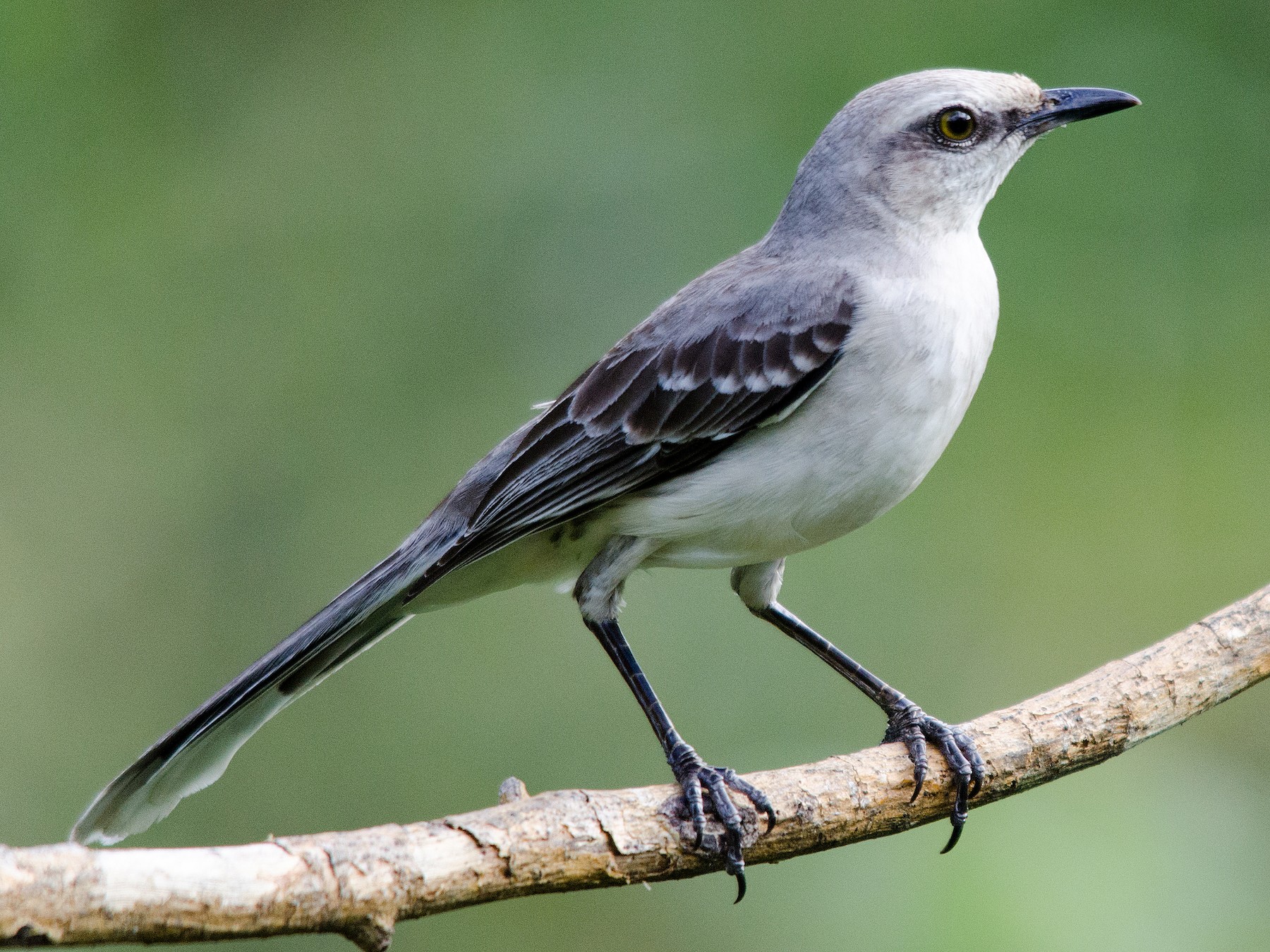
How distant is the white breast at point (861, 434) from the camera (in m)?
4.21

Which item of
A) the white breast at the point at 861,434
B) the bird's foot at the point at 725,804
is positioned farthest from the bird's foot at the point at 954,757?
the white breast at the point at 861,434

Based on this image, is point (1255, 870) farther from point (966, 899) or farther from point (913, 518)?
point (913, 518)

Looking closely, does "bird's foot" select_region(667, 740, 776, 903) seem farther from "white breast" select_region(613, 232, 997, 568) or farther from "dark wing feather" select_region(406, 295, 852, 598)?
"dark wing feather" select_region(406, 295, 852, 598)

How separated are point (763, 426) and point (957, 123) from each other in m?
1.37

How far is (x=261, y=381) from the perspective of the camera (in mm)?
7324

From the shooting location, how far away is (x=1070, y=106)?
4.77 meters

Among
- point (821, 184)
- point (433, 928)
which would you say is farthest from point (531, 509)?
point (433, 928)

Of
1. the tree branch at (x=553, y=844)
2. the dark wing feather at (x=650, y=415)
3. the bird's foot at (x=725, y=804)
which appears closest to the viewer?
the tree branch at (x=553, y=844)

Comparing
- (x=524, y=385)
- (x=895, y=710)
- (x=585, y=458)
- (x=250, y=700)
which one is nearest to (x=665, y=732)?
(x=895, y=710)

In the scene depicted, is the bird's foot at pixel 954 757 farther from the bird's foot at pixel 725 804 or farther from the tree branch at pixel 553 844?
the bird's foot at pixel 725 804

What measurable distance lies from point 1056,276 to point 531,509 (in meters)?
3.41

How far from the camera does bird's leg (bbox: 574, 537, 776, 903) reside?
3.73 m

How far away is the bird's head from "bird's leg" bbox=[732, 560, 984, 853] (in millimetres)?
1486

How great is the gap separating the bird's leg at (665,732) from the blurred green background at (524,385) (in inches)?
68.3
